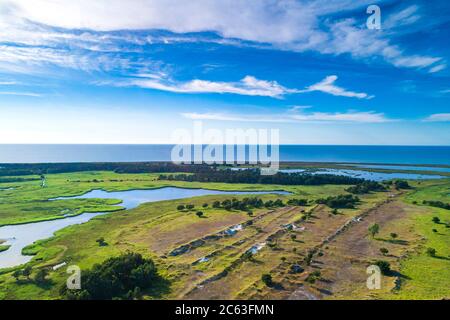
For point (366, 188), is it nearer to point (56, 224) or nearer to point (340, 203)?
point (340, 203)

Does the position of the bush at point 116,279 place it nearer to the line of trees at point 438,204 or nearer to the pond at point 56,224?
the pond at point 56,224

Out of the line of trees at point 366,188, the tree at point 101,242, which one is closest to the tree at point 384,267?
the tree at point 101,242

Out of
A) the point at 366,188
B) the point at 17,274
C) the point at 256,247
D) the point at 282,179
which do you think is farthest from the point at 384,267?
the point at 282,179
